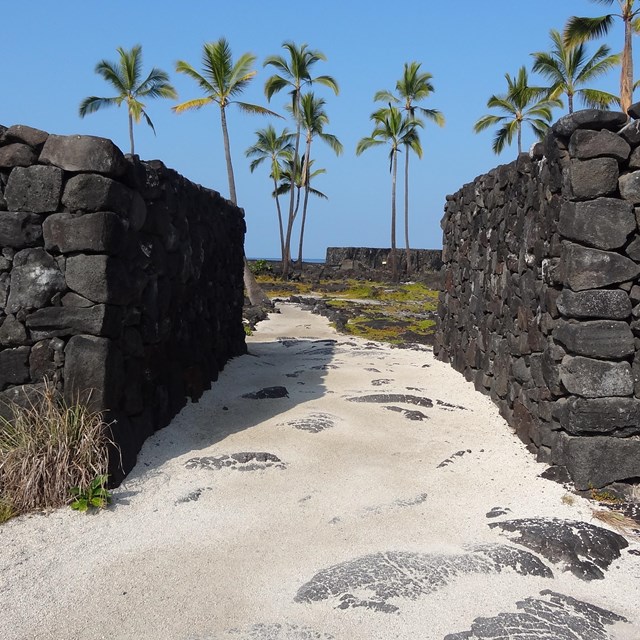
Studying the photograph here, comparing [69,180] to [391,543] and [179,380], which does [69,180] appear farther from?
[391,543]

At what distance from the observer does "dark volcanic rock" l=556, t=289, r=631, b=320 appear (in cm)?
523

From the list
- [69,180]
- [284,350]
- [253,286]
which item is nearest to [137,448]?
[69,180]

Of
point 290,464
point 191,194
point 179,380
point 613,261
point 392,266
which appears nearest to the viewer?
point 613,261

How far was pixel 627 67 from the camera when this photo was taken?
20516mm

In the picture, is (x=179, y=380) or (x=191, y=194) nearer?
(x=179, y=380)

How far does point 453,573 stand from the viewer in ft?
13.4

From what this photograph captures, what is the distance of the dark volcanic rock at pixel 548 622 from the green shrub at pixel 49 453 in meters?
2.73

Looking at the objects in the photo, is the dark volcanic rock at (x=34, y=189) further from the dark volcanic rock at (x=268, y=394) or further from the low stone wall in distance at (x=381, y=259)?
the low stone wall in distance at (x=381, y=259)

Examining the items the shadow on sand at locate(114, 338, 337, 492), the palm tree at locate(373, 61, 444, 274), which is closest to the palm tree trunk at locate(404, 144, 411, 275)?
the palm tree at locate(373, 61, 444, 274)

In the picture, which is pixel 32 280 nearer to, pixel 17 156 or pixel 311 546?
pixel 17 156

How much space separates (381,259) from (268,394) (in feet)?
109

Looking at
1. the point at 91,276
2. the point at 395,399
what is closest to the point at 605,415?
the point at 395,399

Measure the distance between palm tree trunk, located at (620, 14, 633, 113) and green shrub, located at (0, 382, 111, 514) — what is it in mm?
19495

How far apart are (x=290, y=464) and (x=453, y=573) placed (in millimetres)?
2025
